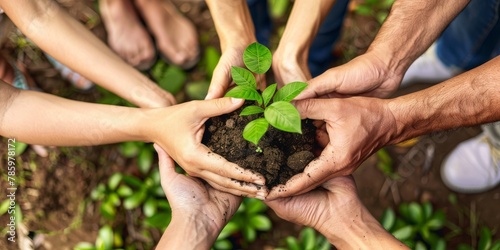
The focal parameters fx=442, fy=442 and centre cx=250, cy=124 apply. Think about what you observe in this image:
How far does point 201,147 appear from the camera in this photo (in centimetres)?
190

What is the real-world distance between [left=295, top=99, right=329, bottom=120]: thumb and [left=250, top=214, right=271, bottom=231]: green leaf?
1129 millimetres

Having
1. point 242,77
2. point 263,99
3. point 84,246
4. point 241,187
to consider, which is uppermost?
point 242,77

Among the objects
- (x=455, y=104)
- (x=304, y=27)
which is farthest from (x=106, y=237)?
(x=455, y=104)

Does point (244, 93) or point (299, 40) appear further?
point (299, 40)

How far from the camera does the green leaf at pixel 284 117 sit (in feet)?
5.27

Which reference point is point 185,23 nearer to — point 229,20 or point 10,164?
point 229,20

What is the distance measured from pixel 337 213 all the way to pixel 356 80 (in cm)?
63

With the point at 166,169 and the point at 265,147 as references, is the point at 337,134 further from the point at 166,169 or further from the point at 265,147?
the point at 166,169

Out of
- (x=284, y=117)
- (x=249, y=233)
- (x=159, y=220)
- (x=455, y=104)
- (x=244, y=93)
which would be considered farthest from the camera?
(x=249, y=233)

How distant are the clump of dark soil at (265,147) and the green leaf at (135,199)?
110cm

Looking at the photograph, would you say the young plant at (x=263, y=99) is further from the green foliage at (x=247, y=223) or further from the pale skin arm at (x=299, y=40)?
the green foliage at (x=247, y=223)

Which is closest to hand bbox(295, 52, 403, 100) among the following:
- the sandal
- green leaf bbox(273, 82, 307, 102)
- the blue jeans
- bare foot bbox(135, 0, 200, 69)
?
green leaf bbox(273, 82, 307, 102)

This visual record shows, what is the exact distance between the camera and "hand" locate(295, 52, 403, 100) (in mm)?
2010

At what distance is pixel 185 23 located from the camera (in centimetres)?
340
